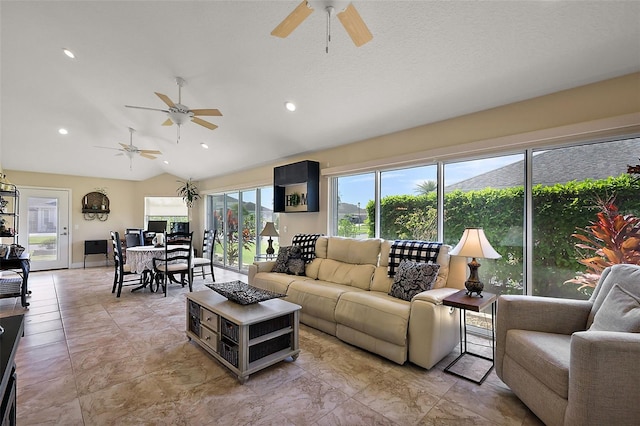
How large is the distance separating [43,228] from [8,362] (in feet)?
27.5

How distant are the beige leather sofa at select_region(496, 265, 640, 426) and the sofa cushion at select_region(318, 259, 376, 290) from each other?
59.8 inches

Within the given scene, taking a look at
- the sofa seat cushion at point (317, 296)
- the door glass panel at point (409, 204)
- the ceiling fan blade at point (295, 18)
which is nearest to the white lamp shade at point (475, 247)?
the door glass panel at point (409, 204)

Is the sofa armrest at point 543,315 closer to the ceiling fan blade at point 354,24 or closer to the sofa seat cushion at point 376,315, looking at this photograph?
the sofa seat cushion at point 376,315

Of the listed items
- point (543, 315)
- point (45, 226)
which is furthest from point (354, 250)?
point (45, 226)

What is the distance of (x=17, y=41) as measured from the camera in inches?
140

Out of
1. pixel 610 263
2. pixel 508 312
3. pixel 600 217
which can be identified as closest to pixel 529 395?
pixel 508 312

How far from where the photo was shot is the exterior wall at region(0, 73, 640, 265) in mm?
2490

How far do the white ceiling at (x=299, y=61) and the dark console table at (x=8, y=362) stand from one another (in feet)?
8.60

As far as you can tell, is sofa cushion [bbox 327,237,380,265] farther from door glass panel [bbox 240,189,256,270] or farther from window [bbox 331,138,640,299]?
door glass panel [bbox 240,189,256,270]

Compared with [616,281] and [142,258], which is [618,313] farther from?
[142,258]

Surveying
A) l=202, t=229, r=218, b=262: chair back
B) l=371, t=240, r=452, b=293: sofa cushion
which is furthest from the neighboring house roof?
l=202, t=229, r=218, b=262: chair back

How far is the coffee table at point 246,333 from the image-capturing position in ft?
7.68

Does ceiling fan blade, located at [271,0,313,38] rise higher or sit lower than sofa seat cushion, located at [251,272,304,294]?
higher

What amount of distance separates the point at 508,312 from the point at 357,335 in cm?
130
